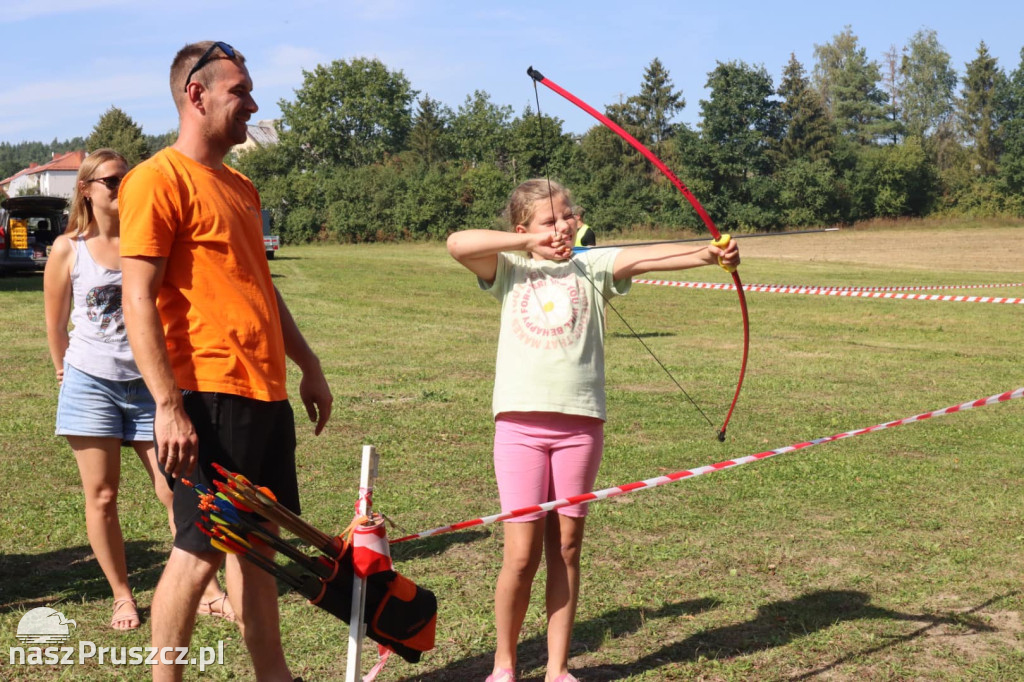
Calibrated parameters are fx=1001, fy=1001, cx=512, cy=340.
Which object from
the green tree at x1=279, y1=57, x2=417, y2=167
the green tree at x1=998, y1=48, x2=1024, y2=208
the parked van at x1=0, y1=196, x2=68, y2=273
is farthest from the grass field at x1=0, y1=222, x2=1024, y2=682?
the green tree at x1=279, y1=57, x2=417, y2=167

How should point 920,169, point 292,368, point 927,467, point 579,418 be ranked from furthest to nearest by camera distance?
point 920,169 < point 292,368 < point 927,467 < point 579,418

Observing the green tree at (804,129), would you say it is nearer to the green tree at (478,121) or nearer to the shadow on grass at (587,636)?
the green tree at (478,121)

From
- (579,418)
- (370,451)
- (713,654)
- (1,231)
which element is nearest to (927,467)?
(713,654)

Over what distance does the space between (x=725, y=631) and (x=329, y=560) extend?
6.27 ft

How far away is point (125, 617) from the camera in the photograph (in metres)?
4.07

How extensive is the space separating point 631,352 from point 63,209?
56.6ft

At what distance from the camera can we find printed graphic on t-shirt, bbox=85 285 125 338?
407 cm

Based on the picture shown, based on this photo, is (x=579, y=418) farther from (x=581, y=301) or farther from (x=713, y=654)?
(x=713, y=654)

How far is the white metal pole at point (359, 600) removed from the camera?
277 cm

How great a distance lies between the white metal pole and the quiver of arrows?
0.03m

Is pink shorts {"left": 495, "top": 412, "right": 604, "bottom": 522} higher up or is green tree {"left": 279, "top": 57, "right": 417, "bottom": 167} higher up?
green tree {"left": 279, "top": 57, "right": 417, "bottom": 167}

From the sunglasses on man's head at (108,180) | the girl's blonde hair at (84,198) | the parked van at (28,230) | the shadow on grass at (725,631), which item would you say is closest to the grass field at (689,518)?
the shadow on grass at (725,631)

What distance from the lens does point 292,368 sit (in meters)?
11.6

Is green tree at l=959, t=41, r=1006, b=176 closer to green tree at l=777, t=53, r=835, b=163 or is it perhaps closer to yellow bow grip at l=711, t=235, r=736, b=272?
Result: green tree at l=777, t=53, r=835, b=163
